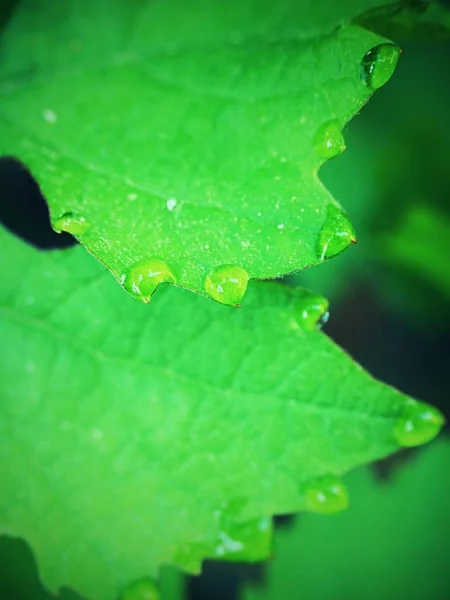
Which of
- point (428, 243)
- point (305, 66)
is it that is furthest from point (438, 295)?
point (305, 66)

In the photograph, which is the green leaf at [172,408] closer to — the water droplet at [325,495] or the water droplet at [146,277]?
the water droplet at [325,495]

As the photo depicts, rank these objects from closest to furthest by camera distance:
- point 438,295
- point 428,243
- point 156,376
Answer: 1. point 156,376
2. point 428,243
3. point 438,295

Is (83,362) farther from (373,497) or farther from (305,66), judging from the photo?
(373,497)

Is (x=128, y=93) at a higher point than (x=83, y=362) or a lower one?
higher

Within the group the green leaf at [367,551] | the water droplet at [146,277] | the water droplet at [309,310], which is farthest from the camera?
the green leaf at [367,551]

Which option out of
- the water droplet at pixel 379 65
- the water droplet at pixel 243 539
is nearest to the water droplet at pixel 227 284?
the water droplet at pixel 379 65

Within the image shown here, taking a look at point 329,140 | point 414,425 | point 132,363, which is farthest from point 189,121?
point 414,425
